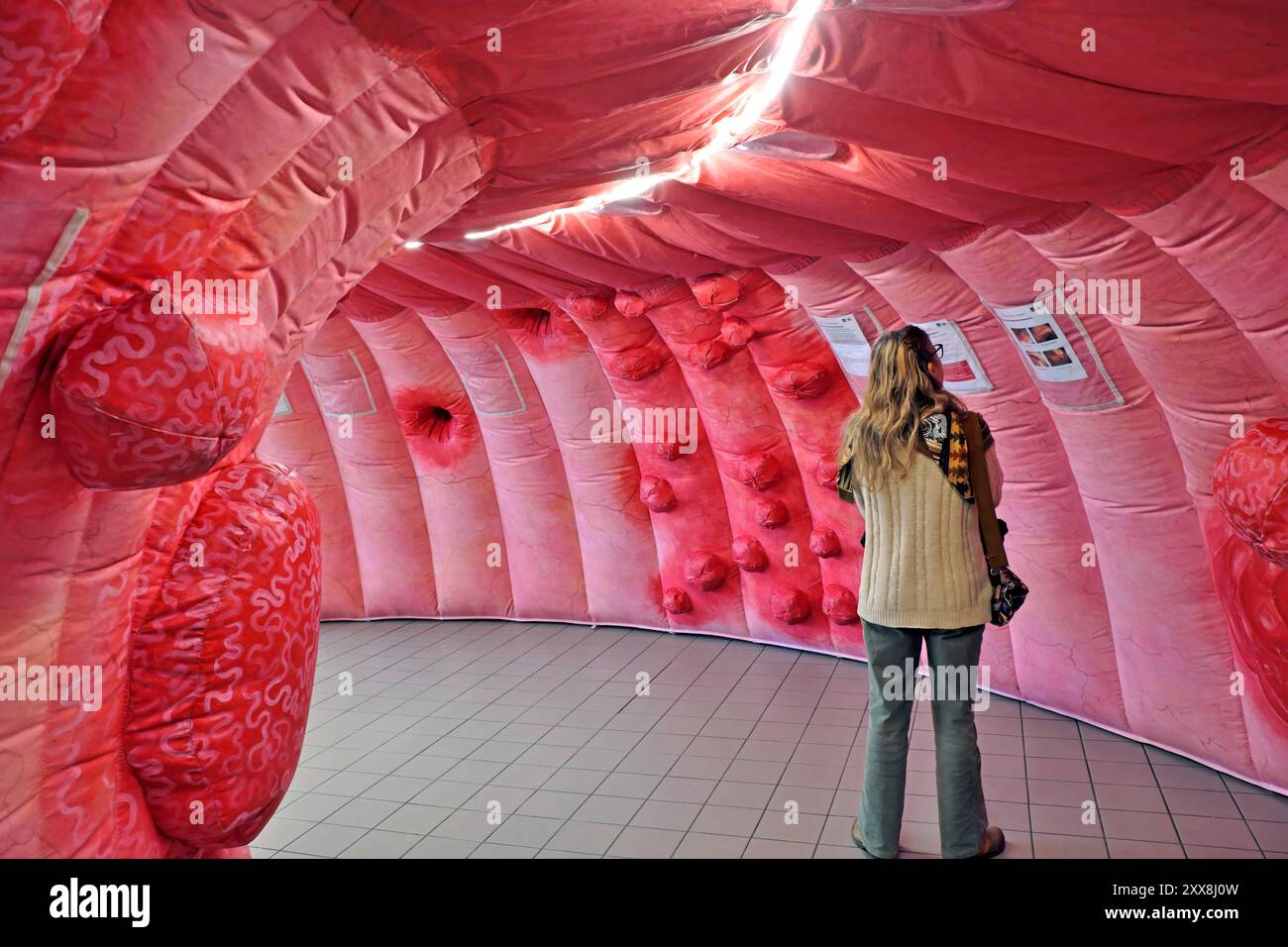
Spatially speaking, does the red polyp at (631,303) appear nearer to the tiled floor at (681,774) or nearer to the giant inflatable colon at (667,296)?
the giant inflatable colon at (667,296)

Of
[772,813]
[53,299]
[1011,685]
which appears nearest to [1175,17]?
[53,299]

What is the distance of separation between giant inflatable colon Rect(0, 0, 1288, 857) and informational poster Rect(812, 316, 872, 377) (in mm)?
20

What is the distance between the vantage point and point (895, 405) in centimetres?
282

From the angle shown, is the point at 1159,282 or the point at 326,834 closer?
the point at 1159,282

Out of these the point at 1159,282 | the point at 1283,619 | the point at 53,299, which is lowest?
the point at 1283,619

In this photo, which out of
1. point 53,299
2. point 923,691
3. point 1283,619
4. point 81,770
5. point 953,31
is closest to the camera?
point 53,299

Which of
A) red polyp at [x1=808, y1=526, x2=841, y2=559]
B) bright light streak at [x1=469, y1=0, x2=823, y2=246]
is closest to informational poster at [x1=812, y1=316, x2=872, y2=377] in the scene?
red polyp at [x1=808, y1=526, x2=841, y2=559]

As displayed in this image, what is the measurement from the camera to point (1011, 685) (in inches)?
176

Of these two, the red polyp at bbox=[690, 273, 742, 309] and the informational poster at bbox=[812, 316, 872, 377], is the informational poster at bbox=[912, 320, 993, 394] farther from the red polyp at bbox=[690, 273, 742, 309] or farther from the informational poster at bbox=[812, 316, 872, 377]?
the red polyp at bbox=[690, 273, 742, 309]

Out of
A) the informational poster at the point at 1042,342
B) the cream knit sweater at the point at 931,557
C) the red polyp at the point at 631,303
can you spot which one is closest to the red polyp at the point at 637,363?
the red polyp at the point at 631,303

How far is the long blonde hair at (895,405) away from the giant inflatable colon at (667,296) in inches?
19.9

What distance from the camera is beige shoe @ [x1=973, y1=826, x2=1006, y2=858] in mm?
2973

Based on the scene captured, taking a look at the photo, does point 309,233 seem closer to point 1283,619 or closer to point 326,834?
point 326,834

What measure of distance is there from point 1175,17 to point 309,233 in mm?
1735
